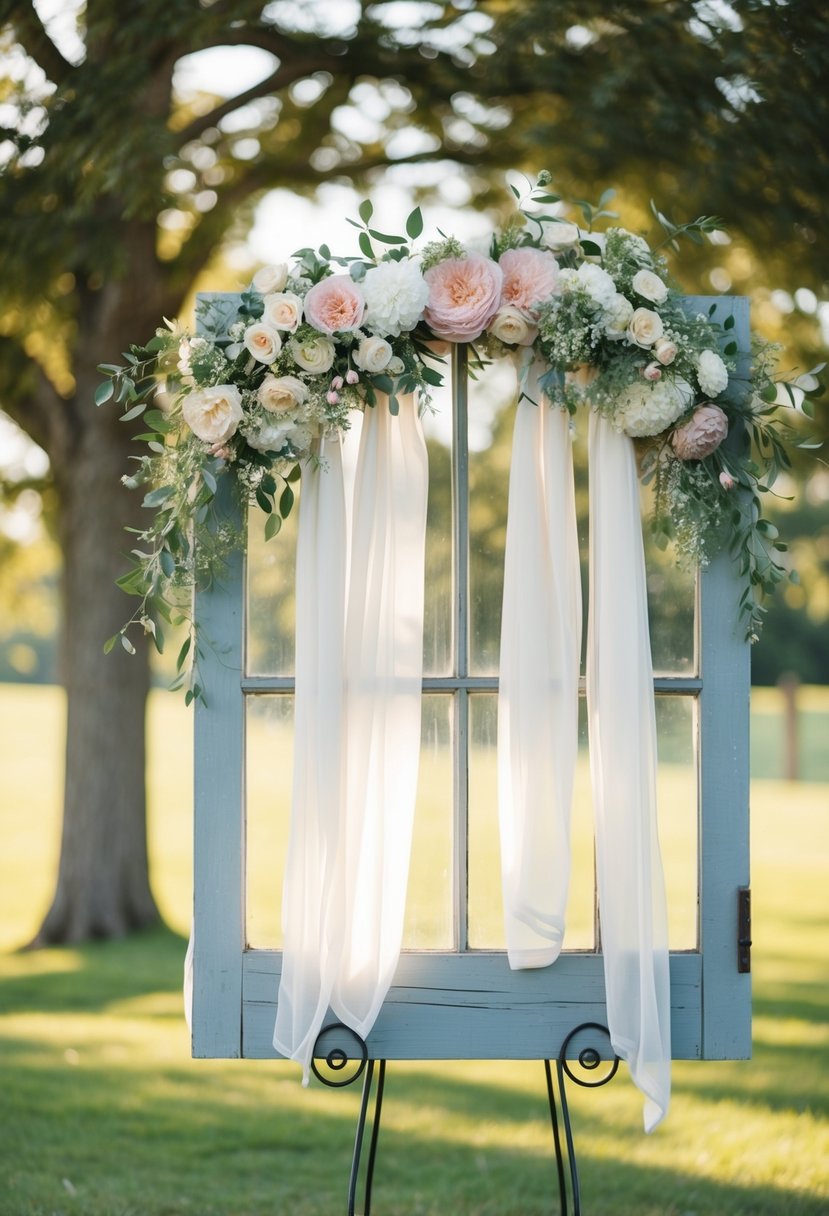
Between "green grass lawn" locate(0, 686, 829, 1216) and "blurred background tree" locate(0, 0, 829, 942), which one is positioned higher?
"blurred background tree" locate(0, 0, 829, 942)

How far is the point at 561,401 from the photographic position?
2.11m

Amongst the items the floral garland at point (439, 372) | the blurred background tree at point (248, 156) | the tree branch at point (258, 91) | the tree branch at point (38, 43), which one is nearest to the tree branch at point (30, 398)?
the blurred background tree at point (248, 156)

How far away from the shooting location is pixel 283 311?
2.04 meters

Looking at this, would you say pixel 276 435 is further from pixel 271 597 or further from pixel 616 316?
pixel 616 316

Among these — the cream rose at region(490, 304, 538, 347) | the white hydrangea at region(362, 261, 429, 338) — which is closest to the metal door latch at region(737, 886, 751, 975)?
the cream rose at region(490, 304, 538, 347)

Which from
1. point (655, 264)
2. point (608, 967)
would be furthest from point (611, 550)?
point (608, 967)

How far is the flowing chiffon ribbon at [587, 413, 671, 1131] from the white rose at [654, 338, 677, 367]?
0.14 metres

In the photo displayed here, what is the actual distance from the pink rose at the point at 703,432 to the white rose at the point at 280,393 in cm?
63

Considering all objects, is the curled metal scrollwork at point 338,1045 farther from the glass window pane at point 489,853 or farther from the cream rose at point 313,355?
the cream rose at point 313,355

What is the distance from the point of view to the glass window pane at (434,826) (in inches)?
85.6

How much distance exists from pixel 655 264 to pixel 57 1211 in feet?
8.13

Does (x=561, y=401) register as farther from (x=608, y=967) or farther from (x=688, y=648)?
(x=608, y=967)

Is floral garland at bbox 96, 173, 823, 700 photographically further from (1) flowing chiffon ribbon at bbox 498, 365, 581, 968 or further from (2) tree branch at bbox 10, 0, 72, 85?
(2) tree branch at bbox 10, 0, 72, 85

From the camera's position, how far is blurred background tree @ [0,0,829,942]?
4125mm
